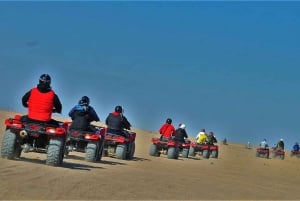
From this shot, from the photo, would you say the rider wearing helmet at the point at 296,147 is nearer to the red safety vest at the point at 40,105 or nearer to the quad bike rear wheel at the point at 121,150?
the quad bike rear wheel at the point at 121,150

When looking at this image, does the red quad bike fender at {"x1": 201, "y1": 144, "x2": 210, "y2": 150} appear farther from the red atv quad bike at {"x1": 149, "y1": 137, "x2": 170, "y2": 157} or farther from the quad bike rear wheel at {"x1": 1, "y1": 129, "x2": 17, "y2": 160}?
the quad bike rear wheel at {"x1": 1, "y1": 129, "x2": 17, "y2": 160}

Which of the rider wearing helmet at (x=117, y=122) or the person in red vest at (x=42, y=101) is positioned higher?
the rider wearing helmet at (x=117, y=122)

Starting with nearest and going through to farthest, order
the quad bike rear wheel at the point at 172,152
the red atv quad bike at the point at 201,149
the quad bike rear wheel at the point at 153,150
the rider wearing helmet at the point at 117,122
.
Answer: the rider wearing helmet at the point at 117,122, the quad bike rear wheel at the point at 172,152, the quad bike rear wheel at the point at 153,150, the red atv quad bike at the point at 201,149

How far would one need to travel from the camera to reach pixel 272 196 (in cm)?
1460

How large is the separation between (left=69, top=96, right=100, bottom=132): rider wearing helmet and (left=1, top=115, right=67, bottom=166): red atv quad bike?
3773mm

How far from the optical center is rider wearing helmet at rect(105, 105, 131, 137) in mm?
23364

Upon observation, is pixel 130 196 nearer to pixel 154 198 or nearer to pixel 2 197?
pixel 154 198

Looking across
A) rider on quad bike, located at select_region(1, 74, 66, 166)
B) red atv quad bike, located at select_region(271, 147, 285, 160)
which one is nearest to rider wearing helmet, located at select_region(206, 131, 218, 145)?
red atv quad bike, located at select_region(271, 147, 285, 160)

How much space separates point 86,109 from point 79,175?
557 centimetres

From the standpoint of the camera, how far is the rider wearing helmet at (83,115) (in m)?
19.0

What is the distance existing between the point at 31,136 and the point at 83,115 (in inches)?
159

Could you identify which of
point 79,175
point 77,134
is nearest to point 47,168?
point 79,175

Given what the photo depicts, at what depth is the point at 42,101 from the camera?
49.4 feet

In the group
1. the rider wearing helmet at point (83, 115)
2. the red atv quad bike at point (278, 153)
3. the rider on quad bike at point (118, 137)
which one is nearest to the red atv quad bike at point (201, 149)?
the rider on quad bike at point (118, 137)
